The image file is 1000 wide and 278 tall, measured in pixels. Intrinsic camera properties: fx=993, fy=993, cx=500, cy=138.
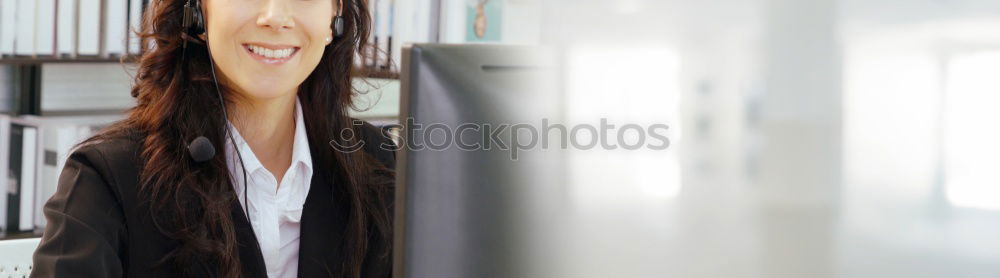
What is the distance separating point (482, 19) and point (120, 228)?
189 cm

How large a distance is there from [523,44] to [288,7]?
62 centimetres

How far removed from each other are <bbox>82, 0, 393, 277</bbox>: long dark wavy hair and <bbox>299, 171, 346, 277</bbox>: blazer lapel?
0.03 ft

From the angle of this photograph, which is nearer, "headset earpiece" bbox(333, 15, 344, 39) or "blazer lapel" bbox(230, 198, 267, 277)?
"blazer lapel" bbox(230, 198, 267, 277)

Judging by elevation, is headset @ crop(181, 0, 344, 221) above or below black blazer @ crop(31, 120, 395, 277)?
above

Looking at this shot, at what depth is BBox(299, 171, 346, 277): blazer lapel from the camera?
118 centimetres

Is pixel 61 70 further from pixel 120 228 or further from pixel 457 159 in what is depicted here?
pixel 457 159

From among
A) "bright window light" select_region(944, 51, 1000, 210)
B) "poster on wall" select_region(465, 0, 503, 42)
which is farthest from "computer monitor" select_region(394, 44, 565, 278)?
"poster on wall" select_region(465, 0, 503, 42)

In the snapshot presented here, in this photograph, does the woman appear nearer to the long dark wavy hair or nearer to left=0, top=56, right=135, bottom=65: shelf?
the long dark wavy hair

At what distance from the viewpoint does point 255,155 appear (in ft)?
4.06

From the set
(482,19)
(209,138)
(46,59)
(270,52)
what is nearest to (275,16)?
(270,52)

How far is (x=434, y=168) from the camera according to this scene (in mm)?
655

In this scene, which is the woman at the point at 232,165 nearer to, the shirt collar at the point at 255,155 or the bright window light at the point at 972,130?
the shirt collar at the point at 255,155

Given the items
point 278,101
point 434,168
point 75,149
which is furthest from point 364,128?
point 434,168

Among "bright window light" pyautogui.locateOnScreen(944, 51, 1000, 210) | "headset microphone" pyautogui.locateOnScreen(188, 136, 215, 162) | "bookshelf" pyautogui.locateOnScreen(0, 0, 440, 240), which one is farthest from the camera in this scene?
"bookshelf" pyautogui.locateOnScreen(0, 0, 440, 240)
